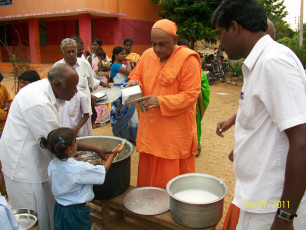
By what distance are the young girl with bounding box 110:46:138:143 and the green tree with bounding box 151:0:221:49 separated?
7.65 meters

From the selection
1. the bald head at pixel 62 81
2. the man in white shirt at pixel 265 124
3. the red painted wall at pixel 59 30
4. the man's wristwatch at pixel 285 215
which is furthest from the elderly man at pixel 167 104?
the red painted wall at pixel 59 30

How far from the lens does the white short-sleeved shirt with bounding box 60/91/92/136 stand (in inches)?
123

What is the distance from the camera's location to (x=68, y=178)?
6.64 feet

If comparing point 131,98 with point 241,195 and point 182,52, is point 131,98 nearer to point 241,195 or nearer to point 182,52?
point 182,52

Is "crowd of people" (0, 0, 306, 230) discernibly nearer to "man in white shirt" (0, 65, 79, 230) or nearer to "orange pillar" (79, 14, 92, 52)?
"man in white shirt" (0, 65, 79, 230)

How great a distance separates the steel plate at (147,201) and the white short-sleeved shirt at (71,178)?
0.54 m

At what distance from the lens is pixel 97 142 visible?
293cm

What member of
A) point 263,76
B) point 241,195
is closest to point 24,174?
point 241,195

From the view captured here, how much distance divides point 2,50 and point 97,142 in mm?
16938

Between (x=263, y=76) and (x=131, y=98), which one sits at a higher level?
(x=263, y=76)

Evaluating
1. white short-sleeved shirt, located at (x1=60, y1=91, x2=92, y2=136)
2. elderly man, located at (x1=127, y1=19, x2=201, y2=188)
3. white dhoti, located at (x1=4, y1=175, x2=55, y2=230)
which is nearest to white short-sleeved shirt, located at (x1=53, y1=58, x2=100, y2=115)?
white short-sleeved shirt, located at (x1=60, y1=91, x2=92, y2=136)

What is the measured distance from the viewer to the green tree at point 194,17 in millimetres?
12094

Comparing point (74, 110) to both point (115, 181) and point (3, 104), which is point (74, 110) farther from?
point (3, 104)

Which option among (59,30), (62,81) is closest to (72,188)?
(62,81)
